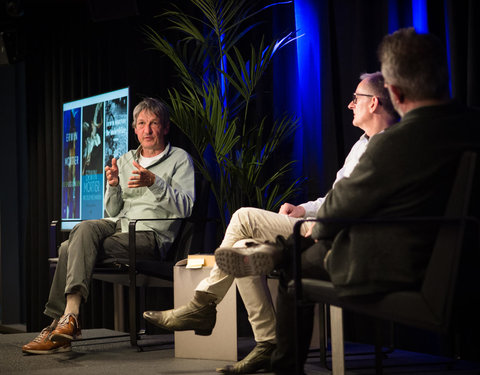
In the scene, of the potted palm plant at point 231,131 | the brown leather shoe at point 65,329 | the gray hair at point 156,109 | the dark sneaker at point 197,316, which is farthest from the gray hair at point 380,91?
the brown leather shoe at point 65,329

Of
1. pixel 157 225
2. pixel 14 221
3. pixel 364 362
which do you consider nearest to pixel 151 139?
pixel 157 225

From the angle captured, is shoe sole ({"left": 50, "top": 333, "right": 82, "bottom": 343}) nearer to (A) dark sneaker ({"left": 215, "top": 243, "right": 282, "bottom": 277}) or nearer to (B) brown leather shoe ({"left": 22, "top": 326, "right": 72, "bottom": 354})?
(B) brown leather shoe ({"left": 22, "top": 326, "right": 72, "bottom": 354})

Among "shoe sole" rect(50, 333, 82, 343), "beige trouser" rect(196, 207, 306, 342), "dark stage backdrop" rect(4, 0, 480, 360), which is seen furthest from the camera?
"dark stage backdrop" rect(4, 0, 480, 360)

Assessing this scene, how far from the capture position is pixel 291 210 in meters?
2.99

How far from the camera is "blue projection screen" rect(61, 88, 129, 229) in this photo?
4.43m

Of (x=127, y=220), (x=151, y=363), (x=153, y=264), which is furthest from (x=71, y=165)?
(x=151, y=363)

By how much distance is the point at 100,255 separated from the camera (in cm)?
366

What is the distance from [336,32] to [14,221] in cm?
392

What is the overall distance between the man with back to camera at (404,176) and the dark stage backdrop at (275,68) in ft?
4.39

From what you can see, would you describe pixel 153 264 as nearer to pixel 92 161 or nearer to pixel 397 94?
pixel 92 161

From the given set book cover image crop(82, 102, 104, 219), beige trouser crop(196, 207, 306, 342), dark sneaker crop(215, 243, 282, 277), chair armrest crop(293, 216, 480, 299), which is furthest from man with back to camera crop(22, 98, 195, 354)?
chair armrest crop(293, 216, 480, 299)

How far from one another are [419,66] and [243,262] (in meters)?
0.81

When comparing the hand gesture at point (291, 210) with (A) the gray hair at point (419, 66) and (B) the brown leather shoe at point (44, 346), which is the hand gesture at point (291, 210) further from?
(B) the brown leather shoe at point (44, 346)

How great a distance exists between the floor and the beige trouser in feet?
1.03
